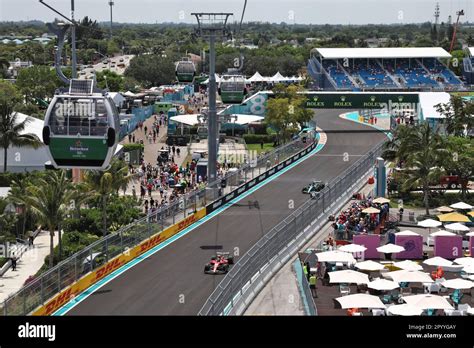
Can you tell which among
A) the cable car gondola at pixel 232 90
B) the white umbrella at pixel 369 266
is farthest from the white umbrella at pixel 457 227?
the cable car gondola at pixel 232 90

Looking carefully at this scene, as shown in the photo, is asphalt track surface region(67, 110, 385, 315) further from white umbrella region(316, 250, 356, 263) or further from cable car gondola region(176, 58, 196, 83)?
cable car gondola region(176, 58, 196, 83)

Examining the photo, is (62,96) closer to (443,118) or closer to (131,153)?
(131,153)

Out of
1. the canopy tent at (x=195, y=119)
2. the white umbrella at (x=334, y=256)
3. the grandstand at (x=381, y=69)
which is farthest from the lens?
the grandstand at (x=381, y=69)

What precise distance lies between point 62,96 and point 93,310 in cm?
765

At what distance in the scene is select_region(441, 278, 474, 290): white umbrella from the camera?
31.6 m

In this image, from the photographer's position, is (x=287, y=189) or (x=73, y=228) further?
(x=287, y=189)

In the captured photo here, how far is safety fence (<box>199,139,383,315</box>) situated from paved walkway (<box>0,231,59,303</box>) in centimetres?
1008

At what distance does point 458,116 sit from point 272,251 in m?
41.9

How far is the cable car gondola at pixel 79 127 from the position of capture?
22547mm

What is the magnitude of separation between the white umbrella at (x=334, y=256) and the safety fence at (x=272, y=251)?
162 centimetres

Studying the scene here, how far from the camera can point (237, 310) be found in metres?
27.4

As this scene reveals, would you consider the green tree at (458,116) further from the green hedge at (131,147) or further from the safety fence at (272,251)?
the green hedge at (131,147)

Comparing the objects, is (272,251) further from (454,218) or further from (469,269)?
(454,218)
